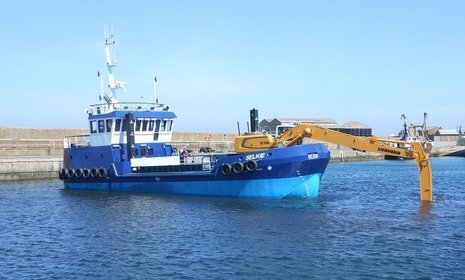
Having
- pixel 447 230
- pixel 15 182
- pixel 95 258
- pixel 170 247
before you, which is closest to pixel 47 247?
pixel 95 258

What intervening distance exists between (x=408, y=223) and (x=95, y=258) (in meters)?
10.4

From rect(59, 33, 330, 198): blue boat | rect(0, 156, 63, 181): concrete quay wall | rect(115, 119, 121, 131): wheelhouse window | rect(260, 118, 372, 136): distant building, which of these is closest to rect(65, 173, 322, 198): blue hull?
rect(59, 33, 330, 198): blue boat

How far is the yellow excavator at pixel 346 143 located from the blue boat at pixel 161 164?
2.08ft

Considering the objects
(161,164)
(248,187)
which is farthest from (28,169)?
(248,187)

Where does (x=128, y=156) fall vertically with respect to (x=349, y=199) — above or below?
above

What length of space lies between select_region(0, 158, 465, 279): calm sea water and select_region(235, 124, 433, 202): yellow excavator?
1393mm

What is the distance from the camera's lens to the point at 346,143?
23.1m

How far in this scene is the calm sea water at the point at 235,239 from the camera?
41.3ft

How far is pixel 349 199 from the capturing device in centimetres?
2494

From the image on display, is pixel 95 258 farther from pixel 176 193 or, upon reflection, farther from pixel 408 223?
pixel 176 193

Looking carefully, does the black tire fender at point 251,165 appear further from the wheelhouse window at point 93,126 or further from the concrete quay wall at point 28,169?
the concrete quay wall at point 28,169

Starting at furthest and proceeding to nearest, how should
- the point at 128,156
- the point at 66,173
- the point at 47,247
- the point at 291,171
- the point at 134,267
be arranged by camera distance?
1. the point at 66,173
2. the point at 128,156
3. the point at 291,171
4. the point at 47,247
5. the point at 134,267

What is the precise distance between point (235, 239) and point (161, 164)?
13.1 meters

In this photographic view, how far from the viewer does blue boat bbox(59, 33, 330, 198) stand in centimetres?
2334
